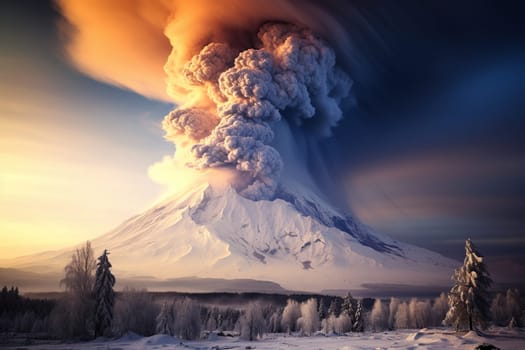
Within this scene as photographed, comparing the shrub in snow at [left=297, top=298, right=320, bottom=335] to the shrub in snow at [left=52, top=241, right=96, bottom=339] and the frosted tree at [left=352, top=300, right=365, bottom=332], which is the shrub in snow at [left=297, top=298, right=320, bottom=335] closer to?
the frosted tree at [left=352, top=300, right=365, bottom=332]

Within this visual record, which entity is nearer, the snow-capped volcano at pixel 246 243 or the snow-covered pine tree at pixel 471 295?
the snow-covered pine tree at pixel 471 295

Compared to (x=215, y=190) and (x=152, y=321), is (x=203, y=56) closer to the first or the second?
(x=215, y=190)

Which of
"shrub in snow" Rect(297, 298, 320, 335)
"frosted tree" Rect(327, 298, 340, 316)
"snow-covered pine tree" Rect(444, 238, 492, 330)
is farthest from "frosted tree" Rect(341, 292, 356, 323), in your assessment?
"snow-covered pine tree" Rect(444, 238, 492, 330)

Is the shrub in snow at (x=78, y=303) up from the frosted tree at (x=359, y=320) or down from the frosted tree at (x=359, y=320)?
up

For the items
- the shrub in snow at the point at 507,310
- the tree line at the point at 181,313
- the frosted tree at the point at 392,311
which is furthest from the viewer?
the frosted tree at the point at 392,311

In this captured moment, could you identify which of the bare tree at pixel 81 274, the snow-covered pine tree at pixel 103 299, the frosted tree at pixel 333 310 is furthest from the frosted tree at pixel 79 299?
the frosted tree at pixel 333 310

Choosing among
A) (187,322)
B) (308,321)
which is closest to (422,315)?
(308,321)

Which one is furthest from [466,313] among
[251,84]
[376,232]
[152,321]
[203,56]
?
[376,232]

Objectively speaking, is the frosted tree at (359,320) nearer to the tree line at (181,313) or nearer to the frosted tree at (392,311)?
the tree line at (181,313)
